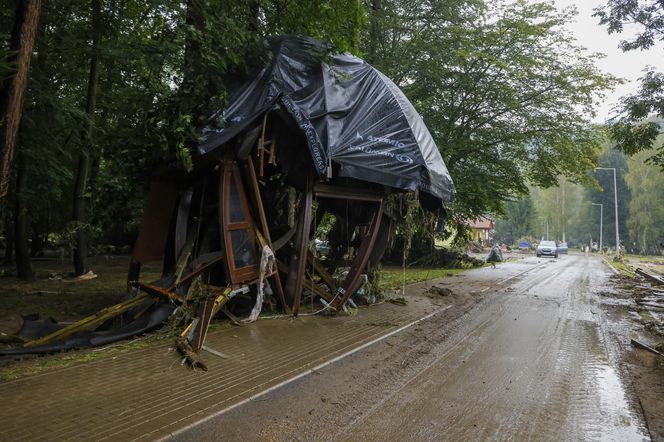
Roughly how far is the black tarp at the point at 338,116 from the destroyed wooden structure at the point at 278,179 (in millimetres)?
24

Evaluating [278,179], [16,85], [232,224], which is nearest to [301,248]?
[232,224]

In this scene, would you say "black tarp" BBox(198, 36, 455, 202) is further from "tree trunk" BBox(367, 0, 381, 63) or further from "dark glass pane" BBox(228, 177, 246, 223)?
"tree trunk" BBox(367, 0, 381, 63)

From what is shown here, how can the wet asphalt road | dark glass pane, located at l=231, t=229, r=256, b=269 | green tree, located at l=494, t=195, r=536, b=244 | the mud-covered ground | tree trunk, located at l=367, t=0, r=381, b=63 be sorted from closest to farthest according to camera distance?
the wet asphalt road, the mud-covered ground, dark glass pane, located at l=231, t=229, r=256, b=269, tree trunk, located at l=367, t=0, r=381, b=63, green tree, located at l=494, t=195, r=536, b=244

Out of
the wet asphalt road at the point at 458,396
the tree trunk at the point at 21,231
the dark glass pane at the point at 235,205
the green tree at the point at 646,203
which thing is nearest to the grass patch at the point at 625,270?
the wet asphalt road at the point at 458,396

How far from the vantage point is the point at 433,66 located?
18.8 meters

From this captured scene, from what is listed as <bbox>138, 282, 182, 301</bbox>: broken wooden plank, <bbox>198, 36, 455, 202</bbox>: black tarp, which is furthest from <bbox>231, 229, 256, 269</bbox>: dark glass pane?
<bbox>198, 36, 455, 202</bbox>: black tarp

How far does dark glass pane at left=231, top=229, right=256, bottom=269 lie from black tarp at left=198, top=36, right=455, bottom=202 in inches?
62.8

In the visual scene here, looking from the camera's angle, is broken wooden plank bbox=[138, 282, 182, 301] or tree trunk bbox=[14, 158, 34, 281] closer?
Answer: broken wooden plank bbox=[138, 282, 182, 301]

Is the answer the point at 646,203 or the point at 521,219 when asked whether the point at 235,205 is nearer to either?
the point at 646,203

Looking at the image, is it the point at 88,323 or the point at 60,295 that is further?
the point at 60,295

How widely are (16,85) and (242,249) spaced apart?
13.5 feet

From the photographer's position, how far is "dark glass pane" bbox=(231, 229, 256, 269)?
799 centimetres

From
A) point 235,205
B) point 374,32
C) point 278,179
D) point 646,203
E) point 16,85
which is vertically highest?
point 374,32

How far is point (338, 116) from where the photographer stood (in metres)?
8.52
